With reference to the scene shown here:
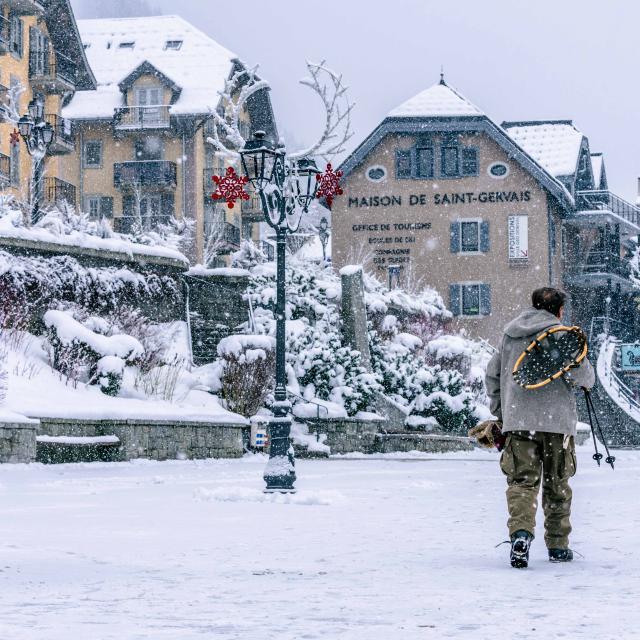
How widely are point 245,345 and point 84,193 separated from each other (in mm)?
31517

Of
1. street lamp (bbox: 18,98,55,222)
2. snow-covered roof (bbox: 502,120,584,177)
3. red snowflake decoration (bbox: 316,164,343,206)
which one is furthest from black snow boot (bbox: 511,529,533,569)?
snow-covered roof (bbox: 502,120,584,177)

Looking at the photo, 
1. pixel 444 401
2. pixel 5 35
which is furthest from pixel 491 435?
pixel 5 35

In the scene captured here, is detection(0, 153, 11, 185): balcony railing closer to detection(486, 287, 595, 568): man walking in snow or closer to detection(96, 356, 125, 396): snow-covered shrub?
detection(96, 356, 125, 396): snow-covered shrub

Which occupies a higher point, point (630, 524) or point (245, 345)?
point (245, 345)

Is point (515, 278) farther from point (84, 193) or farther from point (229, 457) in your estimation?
point (229, 457)

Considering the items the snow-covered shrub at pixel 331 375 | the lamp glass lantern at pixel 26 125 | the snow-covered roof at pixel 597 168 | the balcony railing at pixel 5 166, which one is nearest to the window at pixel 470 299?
the snow-covered roof at pixel 597 168

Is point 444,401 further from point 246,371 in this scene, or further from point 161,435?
point 161,435

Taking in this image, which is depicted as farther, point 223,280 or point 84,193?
point 84,193

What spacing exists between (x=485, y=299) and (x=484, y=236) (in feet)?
7.11

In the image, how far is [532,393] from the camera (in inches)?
303

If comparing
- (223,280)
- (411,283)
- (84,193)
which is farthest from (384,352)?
(84,193)

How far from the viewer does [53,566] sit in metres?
7.33

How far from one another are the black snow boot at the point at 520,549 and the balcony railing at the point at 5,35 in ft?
115

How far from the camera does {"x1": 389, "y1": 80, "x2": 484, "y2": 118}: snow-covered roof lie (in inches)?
1817
